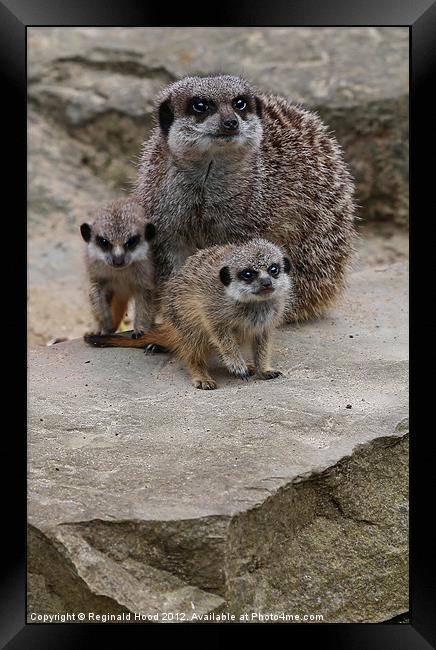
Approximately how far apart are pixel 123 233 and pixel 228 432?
1391 mm

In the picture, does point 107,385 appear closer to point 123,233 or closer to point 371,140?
point 123,233

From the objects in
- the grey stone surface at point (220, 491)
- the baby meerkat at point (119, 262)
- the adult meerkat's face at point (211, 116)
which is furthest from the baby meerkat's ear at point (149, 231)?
the grey stone surface at point (220, 491)

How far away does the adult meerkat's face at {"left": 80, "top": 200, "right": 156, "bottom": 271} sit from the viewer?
15.4 feet

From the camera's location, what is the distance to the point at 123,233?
185 inches

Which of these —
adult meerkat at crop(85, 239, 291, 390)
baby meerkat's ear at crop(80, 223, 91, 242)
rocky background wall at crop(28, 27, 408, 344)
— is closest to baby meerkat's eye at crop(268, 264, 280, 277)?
adult meerkat at crop(85, 239, 291, 390)

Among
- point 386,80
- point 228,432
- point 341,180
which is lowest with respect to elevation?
point 228,432

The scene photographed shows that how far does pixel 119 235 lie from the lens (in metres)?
4.70

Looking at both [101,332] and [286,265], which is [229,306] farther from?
[101,332]

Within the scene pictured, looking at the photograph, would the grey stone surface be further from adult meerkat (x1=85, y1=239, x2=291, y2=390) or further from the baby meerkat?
the baby meerkat

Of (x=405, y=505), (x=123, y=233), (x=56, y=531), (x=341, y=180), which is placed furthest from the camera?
(x=341, y=180)

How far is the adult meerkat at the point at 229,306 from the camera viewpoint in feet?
14.2

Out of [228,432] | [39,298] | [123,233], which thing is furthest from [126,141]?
[228,432]
